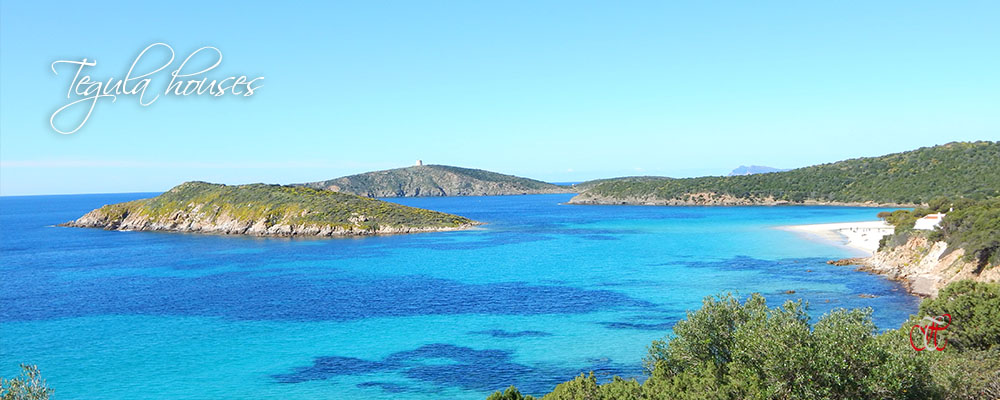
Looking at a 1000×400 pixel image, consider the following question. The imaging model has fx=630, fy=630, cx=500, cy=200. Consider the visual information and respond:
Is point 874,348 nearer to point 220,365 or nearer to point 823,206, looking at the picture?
point 220,365

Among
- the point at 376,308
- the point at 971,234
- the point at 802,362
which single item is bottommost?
the point at 376,308

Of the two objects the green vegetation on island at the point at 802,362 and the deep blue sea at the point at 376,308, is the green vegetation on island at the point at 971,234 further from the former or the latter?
the green vegetation on island at the point at 802,362

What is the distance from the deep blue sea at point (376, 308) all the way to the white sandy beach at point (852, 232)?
4107 millimetres

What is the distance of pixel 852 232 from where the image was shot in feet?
323

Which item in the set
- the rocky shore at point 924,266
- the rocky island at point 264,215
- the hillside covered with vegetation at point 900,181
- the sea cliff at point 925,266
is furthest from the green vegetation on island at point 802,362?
the hillside covered with vegetation at point 900,181

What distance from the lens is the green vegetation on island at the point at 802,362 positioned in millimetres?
19141

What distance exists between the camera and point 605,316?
4675cm

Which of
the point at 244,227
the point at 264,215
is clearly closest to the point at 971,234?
the point at 264,215

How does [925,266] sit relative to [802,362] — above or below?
below

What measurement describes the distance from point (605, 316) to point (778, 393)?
27.3 metres

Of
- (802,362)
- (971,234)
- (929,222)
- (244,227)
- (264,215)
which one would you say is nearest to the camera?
(802,362)

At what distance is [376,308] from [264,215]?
271 ft

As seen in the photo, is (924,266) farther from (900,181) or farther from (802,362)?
(900,181)

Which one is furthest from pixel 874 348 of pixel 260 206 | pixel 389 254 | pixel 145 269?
pixel 260 206
